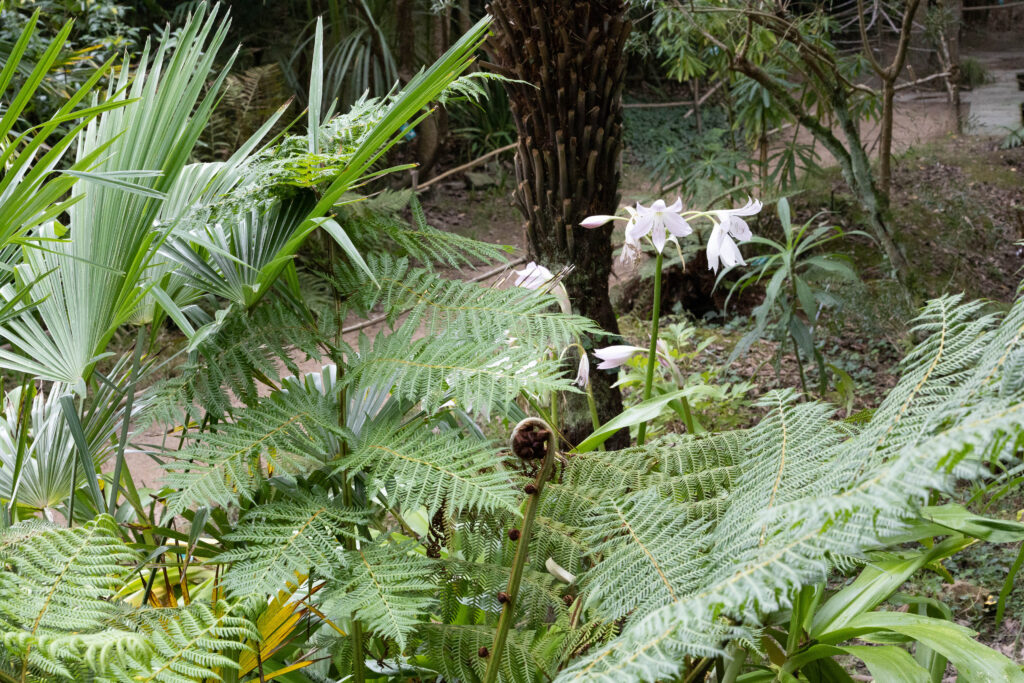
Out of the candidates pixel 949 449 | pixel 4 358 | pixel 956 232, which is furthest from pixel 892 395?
pixel 956 232

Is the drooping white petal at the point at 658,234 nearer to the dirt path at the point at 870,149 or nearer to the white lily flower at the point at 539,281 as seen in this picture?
the white lily flower at the point at 539,281

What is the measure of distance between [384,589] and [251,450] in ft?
0.55

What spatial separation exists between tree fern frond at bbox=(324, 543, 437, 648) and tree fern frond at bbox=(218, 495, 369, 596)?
0.07 ft

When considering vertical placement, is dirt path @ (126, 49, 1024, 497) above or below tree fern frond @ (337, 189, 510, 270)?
below

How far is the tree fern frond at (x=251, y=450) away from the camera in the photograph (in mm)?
611

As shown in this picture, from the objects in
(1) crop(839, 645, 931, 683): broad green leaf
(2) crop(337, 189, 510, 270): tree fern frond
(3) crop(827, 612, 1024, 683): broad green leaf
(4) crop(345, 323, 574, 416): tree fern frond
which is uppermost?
(2) crop(337, 189, 510, 270): tree fern frond

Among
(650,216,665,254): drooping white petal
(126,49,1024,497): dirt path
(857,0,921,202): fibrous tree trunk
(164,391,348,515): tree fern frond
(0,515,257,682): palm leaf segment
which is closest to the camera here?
(0,515,257,682): palm leaf segment

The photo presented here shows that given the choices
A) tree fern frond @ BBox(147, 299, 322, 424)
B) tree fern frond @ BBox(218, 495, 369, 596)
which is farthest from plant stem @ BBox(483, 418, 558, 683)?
tree fern frond @ BBox(147, 299, 322, 424)

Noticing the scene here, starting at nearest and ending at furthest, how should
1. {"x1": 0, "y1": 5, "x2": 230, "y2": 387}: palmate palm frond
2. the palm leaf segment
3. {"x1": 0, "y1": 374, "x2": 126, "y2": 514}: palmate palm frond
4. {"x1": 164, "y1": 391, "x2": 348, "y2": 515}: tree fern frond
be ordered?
the palm leaf segment
{"x1": 164, "y1": 391, "x2": 348, "y2": 515}: tree fern frond
{"x1": 0, "y1": 5, "x2": 230, "y2": 387}: palmate palm frond
{"x1": 0, "y1": 374, "x2": 126, "y2": 514}: palmate palm frond

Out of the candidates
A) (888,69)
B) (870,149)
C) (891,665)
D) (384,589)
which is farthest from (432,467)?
(870,149)

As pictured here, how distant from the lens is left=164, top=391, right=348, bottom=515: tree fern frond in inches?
24.0

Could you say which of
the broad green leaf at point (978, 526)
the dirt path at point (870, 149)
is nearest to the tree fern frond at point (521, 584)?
the broad green leaf at point (978, 526)

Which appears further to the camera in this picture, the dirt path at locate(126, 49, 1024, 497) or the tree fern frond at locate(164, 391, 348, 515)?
the dirt path at locate(126, 49, 1024, 497)

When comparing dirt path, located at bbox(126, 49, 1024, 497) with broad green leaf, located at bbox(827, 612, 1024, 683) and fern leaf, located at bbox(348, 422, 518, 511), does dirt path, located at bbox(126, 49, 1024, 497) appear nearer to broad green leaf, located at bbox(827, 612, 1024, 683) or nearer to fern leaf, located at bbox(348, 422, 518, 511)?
broad green leaf, located at bbox(827, 612, 1024, 683)
